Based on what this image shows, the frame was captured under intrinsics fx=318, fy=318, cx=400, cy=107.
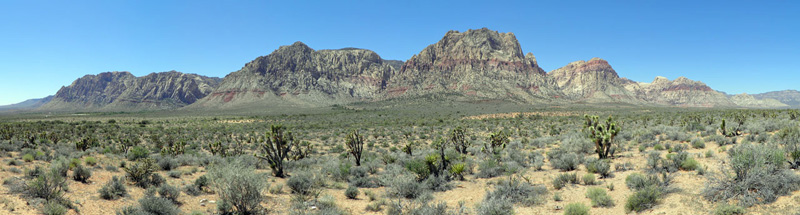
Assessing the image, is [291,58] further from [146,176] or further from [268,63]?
[146,176]

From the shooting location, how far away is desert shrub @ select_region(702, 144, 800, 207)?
7004mm

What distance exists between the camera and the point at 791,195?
700 cm

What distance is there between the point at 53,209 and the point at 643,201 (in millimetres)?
14225

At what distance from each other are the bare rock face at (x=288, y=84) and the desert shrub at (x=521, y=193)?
147938 mm

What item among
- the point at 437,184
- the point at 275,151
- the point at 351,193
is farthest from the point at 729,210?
the point at 275,151

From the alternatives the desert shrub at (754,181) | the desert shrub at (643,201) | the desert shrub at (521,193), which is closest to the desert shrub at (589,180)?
the desert shrub at (521,193)

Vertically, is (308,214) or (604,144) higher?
(604,144)

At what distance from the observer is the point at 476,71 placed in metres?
157

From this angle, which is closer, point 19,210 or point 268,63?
point 19,210

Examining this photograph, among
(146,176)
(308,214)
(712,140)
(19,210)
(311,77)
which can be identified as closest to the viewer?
(19,210)

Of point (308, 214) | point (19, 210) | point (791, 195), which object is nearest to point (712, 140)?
point (791, 195)

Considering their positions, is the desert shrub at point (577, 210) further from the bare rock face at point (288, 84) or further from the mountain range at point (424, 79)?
the bare rock face at point (288, 84)

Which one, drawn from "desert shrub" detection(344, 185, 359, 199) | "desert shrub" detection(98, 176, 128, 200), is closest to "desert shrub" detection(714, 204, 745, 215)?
"desert shrub" detection(344, 185, 359, 199)

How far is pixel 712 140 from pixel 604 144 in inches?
309
